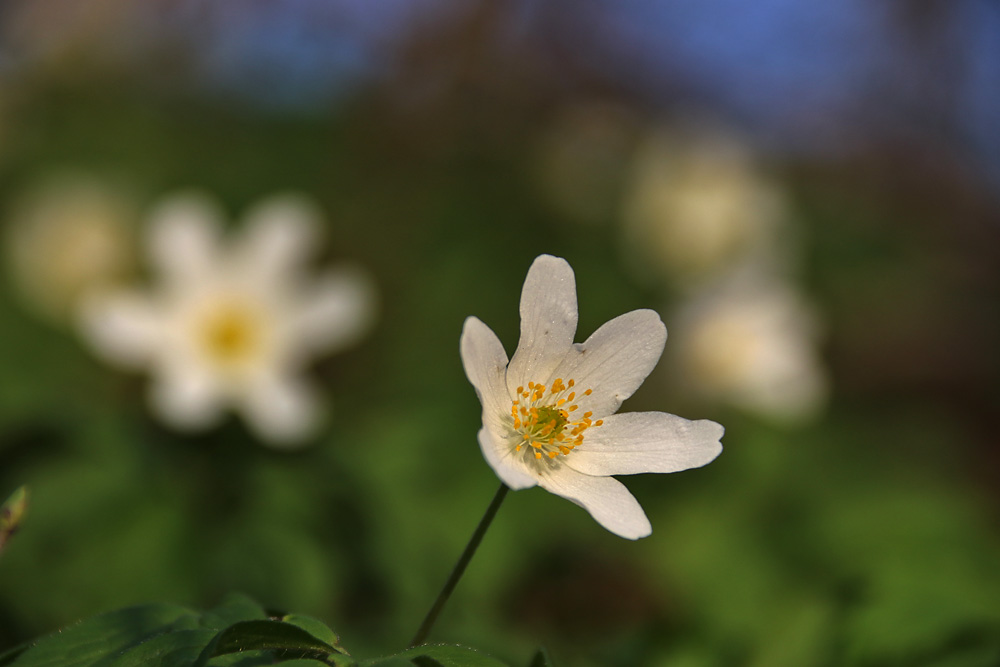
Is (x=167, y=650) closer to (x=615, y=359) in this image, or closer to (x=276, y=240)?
(x=615, y=359)

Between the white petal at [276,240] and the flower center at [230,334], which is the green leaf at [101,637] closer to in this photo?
the flower center at [230,334]

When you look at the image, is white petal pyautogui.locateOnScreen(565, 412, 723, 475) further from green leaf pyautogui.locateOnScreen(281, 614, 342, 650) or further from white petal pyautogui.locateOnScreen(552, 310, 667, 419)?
green leaf pyautogui.locateOnScreen(281, 614, 342, 650)

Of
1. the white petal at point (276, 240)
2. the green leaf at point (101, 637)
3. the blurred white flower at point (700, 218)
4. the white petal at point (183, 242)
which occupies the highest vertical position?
the blurred white flower at point (700, 218)

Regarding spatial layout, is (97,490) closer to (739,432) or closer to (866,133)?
(739,432)

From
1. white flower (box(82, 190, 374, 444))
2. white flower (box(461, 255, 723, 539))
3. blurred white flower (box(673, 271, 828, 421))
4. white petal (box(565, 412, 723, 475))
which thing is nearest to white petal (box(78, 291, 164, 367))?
white flower (box(82, 190, 374, 444))

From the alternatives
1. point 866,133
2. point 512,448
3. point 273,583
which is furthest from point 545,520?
point 866,133

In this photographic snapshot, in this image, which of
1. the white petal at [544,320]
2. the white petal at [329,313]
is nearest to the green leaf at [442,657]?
the white petal at [544,320]

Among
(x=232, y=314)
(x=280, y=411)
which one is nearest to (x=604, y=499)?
(x=280, y=411)
